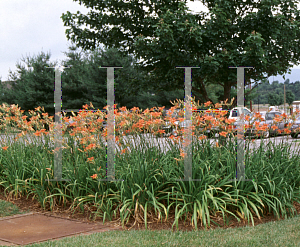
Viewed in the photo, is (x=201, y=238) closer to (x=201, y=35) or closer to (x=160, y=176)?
(x=160, y=176)

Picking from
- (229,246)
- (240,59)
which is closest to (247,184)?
(229,246)

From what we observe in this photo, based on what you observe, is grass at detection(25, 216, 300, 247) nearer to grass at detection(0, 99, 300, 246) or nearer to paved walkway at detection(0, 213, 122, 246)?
grass at detection(0, 99, 300, 246)

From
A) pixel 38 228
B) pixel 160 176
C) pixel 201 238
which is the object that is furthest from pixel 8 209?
pixel 201 238

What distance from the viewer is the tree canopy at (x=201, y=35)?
962 cm

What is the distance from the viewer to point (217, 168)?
5.33 meters

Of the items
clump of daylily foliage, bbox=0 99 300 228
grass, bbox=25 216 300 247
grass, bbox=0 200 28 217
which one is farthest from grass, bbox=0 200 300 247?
grass, bbox=0 200 28 217

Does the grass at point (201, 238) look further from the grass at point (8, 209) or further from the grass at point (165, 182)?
the grass at point (8, 209)

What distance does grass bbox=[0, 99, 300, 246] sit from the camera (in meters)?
4.85

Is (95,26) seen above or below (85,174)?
above

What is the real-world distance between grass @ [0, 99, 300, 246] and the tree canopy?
4.35m

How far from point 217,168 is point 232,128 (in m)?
0.79

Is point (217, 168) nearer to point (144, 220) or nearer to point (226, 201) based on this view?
point (226, 201)

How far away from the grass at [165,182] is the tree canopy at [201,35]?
14.3 feet

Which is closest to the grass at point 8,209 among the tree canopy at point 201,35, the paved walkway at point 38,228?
the paved walkway at point 38,228
